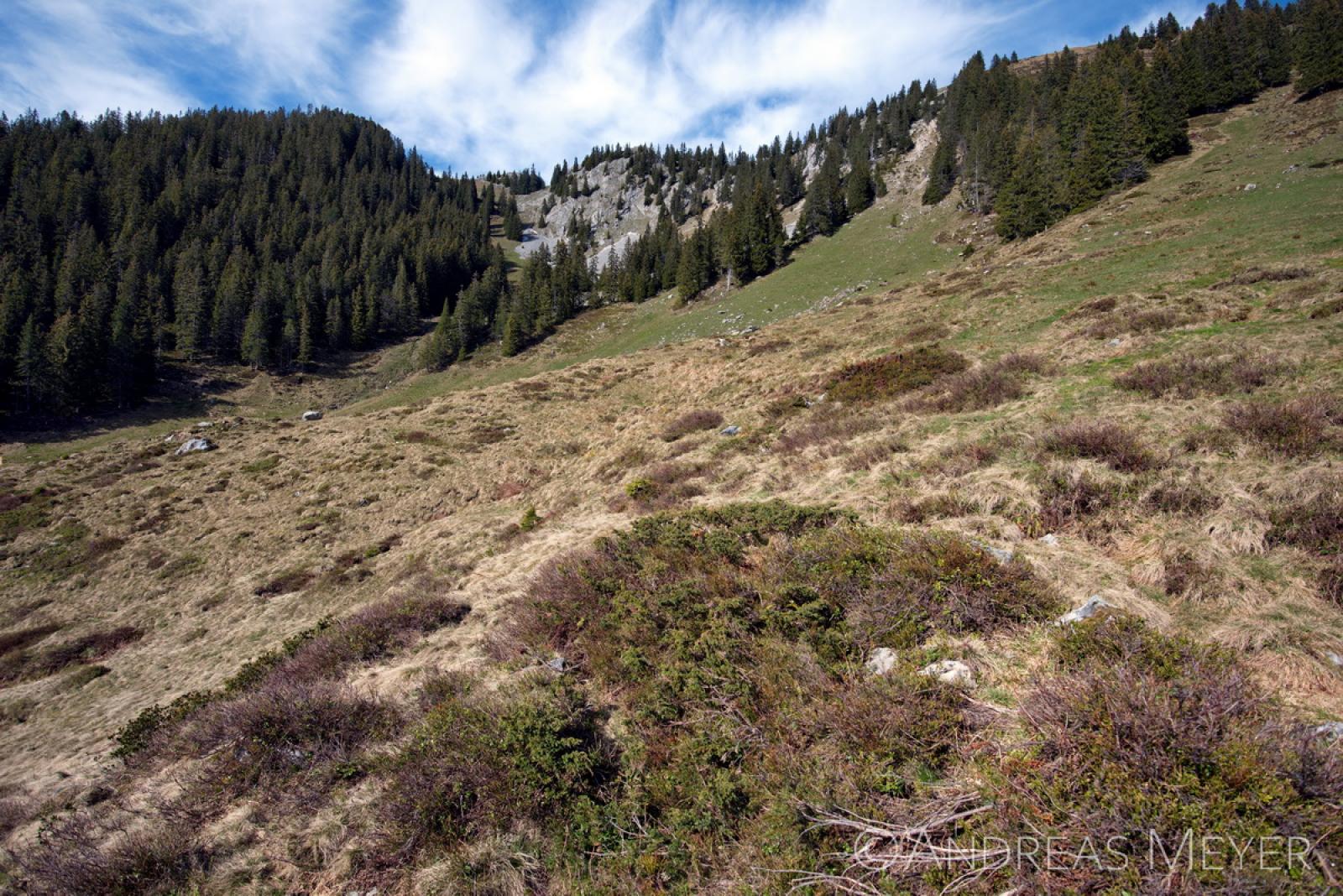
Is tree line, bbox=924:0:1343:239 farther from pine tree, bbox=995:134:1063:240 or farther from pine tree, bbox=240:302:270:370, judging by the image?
pine tree, bbox=240:302:270:370

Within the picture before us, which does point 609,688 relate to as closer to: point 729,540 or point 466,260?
point 729,540

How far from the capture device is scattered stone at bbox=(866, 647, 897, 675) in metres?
6.05

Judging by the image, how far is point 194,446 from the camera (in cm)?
3691

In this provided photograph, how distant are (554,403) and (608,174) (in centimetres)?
17909

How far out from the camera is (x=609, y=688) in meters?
7.41

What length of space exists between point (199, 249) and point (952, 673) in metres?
136

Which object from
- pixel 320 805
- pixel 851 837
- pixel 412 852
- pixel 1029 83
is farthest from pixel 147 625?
pixel 1029 83

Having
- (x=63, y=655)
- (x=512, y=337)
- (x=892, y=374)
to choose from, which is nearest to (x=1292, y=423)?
(x=892, y=374)

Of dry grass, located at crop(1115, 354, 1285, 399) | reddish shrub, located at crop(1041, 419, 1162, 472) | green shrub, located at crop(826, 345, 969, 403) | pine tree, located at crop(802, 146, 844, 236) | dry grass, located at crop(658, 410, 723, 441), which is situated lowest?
reddish shrub, located at crop(1041, 419, 1162, 472)

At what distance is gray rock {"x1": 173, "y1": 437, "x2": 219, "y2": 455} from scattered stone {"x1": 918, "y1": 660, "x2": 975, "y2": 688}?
4879cm

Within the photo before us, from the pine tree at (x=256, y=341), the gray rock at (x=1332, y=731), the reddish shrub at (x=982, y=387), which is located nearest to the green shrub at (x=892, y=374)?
the reddish shrub at (x=982, y=387)

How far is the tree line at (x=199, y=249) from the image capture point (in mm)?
62094

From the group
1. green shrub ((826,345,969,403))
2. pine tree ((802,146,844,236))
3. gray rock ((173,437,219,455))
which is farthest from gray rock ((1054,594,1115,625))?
pine tree ((802,146,844,236))

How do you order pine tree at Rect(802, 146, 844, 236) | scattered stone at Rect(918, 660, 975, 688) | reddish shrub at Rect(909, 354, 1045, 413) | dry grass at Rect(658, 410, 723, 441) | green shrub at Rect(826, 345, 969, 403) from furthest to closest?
pine tree at Rect(802, 146, 844, 236), dry grass at Rect(658, 410, 723, 441), green shrub at Rect(826, 345, 969, 403), reddish shrub at Rect(909, 354, 1045, 413), scattered stone at Rect(918, 660, 975, 688)
